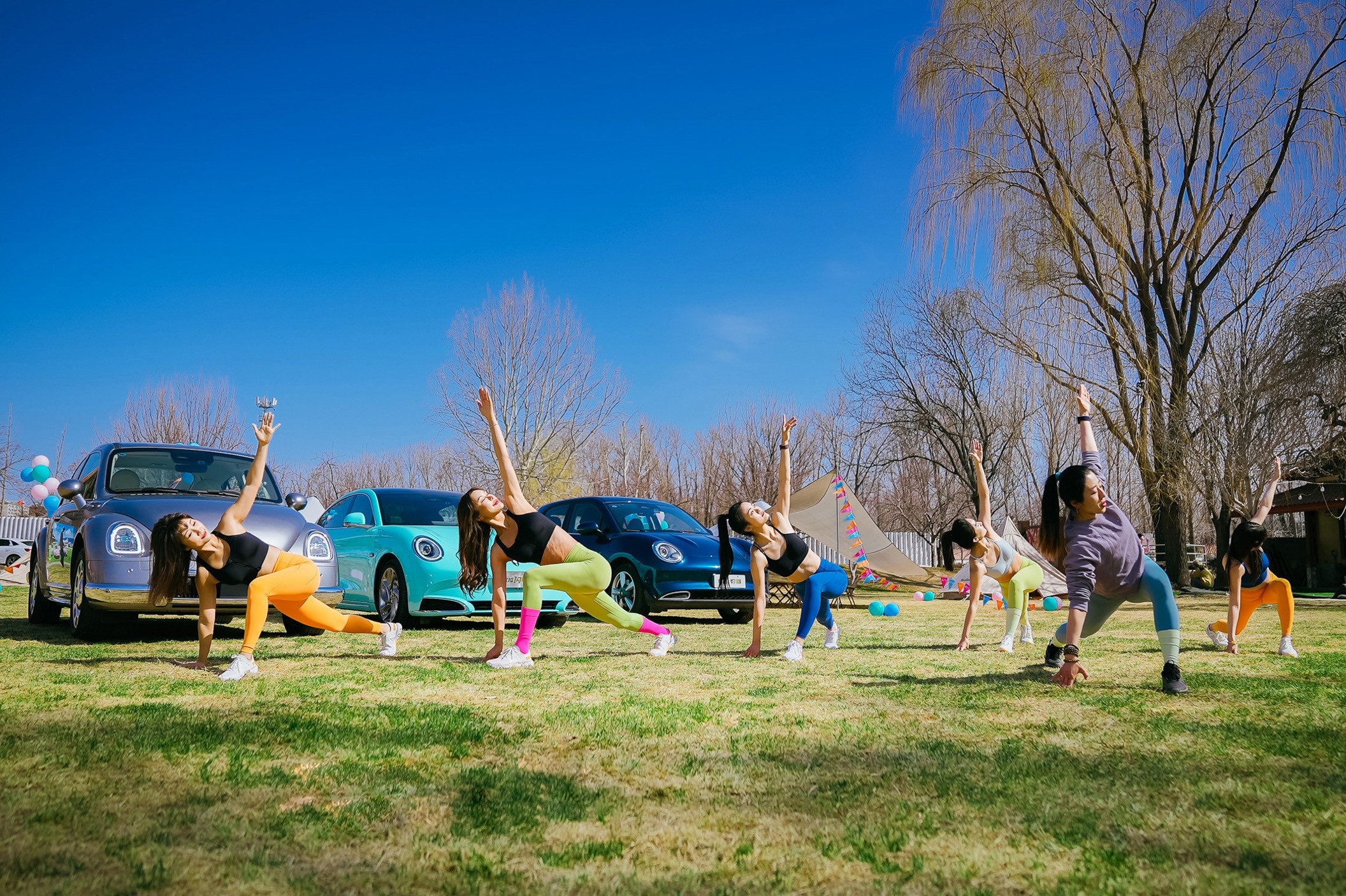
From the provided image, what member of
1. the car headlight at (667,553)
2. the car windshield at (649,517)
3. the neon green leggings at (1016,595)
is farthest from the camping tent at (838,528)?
the neon green leggings at (1016,595)

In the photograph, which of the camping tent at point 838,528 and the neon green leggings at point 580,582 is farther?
the camping tent at point 838,528

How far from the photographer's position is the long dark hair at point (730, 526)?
754 cm

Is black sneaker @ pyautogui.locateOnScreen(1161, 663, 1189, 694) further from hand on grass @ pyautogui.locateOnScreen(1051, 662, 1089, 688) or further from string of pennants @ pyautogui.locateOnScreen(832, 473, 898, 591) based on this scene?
string of pennants @ pyautogui.locateOnScreen(832, 473, 898, 591)

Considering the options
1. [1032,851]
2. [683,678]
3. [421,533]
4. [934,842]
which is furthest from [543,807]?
[421,533]

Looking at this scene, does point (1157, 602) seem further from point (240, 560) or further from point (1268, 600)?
point (240, 560)

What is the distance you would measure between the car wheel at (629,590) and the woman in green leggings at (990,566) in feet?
13.7

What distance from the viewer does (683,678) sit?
21.0ft

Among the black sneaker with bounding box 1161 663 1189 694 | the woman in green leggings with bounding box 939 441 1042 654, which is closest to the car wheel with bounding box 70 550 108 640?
the woman in green leggings with bounding box 939 441 1042 654

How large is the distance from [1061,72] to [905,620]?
1203 centimetres

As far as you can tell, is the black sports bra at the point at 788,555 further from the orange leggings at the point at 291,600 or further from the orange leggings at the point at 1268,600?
the orange leggings at the point at 1268,600

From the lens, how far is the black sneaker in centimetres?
560

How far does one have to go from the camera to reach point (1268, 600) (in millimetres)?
8180

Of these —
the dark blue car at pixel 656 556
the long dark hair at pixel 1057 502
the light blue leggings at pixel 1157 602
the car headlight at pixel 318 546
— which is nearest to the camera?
the light blue leggings at pixel 1157 602

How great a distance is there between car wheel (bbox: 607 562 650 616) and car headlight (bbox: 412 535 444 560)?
272cm
